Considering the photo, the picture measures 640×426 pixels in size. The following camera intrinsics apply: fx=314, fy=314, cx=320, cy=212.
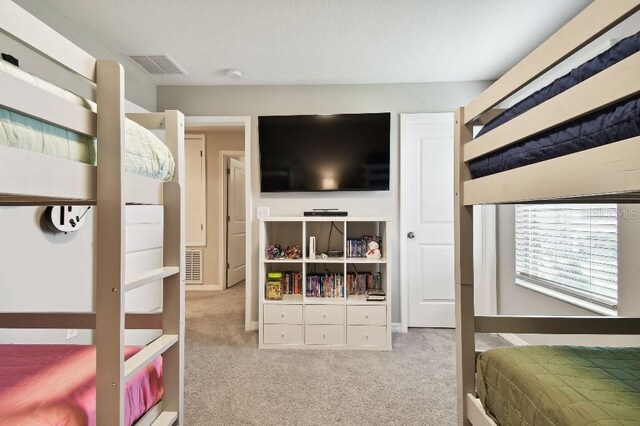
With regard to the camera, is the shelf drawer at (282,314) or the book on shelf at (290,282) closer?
the shelf drawer at (282,314)

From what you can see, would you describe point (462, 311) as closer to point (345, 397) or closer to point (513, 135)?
point (513, 135)

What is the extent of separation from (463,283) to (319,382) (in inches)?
54.2

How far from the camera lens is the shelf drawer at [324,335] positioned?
2656 mm

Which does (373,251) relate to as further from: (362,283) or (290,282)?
(290,282)

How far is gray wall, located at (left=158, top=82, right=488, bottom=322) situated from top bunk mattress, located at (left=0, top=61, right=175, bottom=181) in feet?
6.84

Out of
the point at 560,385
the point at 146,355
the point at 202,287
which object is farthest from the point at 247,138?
the point at 560,385

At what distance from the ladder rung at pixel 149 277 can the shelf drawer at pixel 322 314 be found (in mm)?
1682

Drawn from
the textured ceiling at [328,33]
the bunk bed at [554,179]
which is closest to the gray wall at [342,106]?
the textured ceiling at [328,33]

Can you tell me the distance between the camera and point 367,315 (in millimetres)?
2656

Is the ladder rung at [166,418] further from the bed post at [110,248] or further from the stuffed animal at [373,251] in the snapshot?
the stuffed animal at [373,251]

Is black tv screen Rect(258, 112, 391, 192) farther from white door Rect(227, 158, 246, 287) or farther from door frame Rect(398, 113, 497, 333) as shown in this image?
white door Rect(227, 158, 246, 287)

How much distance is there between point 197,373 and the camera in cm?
223

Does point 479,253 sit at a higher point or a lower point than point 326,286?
higher

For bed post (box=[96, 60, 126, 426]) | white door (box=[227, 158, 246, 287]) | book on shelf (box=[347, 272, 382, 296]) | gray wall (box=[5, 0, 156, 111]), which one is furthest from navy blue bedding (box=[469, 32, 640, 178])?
white door (box=[227, 158, 246, 287])
